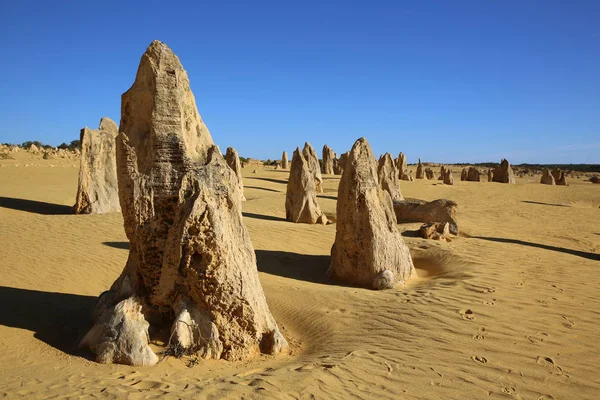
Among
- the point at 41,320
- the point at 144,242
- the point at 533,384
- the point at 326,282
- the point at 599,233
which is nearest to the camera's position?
the point at 533,384

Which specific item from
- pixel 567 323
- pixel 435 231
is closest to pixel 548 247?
pixel 435 231

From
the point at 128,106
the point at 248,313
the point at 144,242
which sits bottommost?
the point at 248,313

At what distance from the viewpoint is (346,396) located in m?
3.99

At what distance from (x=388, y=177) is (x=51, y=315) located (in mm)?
14435

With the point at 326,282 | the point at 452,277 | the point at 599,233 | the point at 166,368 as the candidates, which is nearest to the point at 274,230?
the point at 326,282

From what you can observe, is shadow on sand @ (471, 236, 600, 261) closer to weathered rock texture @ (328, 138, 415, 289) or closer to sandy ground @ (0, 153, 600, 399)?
sandy ground @ (0, 153, 600, 399)

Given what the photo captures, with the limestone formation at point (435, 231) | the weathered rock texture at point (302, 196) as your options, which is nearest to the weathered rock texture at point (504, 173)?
the weathered rock texture at point (302, 196)

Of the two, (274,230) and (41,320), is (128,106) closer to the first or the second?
(41,320)

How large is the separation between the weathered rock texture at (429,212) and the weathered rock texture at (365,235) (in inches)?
194

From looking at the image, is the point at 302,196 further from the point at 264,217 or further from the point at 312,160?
the point at 312,160

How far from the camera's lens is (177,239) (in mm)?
4871

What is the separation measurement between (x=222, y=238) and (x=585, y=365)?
13.2ft

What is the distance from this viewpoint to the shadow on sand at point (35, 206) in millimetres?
14238

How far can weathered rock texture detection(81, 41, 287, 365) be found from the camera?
4.83m
